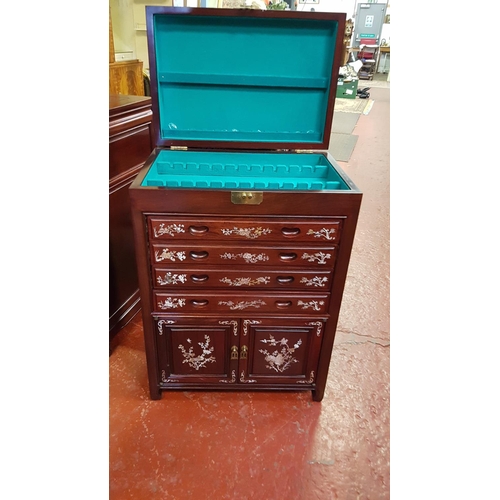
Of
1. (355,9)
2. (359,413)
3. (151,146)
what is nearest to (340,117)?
(151,146)

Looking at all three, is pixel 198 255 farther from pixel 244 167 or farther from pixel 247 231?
pixel 244 167

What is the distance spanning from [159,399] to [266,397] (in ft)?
1.40

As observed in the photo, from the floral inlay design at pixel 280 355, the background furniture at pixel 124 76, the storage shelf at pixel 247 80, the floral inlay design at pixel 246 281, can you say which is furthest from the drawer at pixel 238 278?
the background furniture at pixel 124 76

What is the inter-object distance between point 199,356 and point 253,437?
0.35 metres

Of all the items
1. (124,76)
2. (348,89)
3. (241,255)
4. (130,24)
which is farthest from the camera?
(348,89)

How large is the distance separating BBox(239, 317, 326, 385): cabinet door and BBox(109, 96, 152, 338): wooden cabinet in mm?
641

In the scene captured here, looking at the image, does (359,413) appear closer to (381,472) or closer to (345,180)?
(381,472)

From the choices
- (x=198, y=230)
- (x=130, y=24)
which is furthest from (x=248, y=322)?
(x=130, y=24)

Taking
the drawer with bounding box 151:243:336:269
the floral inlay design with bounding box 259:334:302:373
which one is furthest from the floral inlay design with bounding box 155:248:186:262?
the floral inlay design with bounding box 259:334:302:373

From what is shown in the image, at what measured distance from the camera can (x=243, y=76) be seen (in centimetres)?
Result: 130

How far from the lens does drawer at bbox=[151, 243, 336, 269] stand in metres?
1.13

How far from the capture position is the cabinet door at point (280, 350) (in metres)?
1.28

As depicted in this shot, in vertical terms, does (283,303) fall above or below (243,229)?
below

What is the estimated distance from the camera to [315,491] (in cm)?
116
